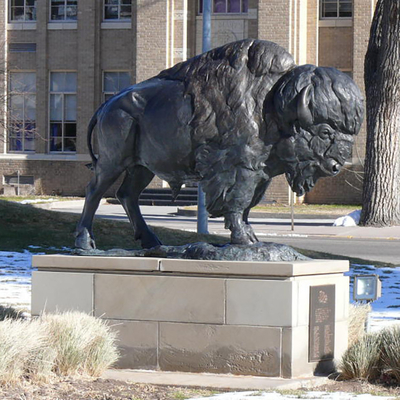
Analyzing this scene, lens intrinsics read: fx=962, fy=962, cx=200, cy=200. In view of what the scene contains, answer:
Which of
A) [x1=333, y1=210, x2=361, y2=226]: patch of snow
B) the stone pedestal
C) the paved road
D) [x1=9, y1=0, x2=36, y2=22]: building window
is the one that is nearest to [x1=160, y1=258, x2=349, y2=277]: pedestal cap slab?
the stone pedestal

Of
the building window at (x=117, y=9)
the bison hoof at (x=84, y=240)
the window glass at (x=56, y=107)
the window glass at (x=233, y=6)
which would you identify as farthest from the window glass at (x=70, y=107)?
the bison hoof at (x=84, y=240)

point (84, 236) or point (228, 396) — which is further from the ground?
point (84, 236)

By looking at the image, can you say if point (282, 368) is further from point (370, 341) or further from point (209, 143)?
point (209, 143)

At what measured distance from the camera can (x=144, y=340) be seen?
27.1ft

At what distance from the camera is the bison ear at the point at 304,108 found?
27.1ft

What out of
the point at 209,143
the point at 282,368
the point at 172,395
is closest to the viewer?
the point at 172,395

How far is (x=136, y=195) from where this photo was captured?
374 inches

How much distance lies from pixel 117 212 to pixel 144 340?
23.1 meters

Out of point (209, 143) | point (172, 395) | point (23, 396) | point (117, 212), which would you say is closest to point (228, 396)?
point (172, 395)

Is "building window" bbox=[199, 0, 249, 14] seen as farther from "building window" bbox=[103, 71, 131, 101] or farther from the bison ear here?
the bison ear

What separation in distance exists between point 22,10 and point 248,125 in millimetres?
35038

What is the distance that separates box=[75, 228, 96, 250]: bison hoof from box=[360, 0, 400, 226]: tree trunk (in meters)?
18.0

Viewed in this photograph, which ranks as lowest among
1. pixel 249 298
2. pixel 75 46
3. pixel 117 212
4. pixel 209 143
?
pixel 117 212

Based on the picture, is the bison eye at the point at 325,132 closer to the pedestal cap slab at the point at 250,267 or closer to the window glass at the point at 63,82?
the pedestal cap slab at the point at 250,267
